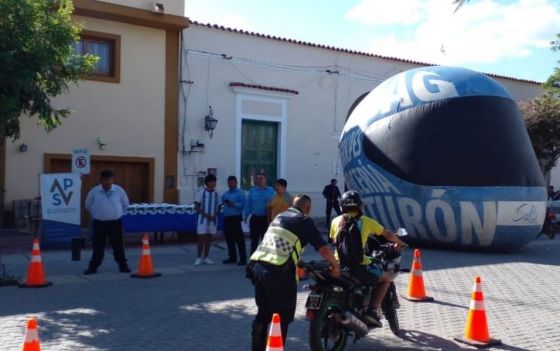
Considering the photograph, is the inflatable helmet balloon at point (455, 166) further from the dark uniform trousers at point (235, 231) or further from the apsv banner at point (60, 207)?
the apsv banner at point (60, 207)

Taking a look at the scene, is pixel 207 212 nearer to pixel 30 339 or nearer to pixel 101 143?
pixel 101 143

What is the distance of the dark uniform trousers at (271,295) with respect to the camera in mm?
5668

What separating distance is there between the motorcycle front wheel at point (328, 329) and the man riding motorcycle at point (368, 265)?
1.45 ft

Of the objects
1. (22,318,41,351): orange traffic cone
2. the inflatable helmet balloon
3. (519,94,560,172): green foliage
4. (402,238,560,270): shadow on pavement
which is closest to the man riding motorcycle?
(22,318,41,351): orange traffic cone

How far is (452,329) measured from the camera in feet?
25.7

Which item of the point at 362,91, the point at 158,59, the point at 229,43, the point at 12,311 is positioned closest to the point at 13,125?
the point at 12,311

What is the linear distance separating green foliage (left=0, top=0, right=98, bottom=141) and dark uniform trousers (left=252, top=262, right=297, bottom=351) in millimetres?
5914

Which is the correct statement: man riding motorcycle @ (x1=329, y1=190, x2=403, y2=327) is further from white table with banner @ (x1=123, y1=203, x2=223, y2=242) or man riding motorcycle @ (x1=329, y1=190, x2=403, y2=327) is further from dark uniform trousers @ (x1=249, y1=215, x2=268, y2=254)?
white table with banner @ (x1=123, y1=203, x2=223, y2=242)

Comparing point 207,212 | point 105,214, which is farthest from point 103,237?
point 207,212

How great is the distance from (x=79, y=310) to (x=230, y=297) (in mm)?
2120

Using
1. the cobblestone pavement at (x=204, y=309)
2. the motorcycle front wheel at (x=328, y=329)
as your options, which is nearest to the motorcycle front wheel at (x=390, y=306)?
the cobblestone pavement at (x=204, y=309)

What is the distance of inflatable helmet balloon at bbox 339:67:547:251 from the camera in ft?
48.1

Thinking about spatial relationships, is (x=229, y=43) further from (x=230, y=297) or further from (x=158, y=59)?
(x=230, y=297)

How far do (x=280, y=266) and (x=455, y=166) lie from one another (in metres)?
10.00
